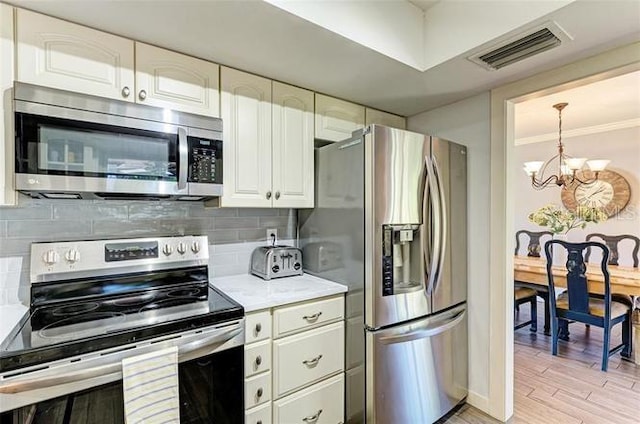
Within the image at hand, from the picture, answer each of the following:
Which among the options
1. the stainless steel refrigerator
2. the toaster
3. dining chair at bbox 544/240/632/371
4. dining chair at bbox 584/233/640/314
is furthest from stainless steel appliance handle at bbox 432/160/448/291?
dining chair at bbox 584/233/640/314

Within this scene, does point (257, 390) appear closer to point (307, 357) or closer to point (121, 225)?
point (307, 357)

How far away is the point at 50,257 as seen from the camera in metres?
1.37

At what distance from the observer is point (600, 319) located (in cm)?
275

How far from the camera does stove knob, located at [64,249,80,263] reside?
1407 millimetres

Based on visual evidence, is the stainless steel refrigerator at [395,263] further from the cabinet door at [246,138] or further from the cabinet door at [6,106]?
the cabinet door at [6,106]

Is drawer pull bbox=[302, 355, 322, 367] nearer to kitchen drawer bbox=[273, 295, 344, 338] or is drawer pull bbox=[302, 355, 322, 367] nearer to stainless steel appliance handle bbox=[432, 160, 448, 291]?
kitchen drawer bbox=[273, 295, 344, 338]

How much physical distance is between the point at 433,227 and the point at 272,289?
1.00 meters

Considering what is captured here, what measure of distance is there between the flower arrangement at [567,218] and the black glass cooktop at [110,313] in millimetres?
3969

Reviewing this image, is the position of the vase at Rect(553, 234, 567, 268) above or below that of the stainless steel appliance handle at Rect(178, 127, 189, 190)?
below

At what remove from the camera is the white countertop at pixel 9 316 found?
1151 millimetres

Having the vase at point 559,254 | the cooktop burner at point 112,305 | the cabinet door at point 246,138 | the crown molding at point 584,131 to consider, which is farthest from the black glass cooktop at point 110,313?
the crown molding at point 584,131

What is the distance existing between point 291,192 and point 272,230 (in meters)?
0.40

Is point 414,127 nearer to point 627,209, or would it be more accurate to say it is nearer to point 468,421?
point 468,421

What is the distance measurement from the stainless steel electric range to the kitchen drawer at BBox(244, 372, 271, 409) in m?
0.09
